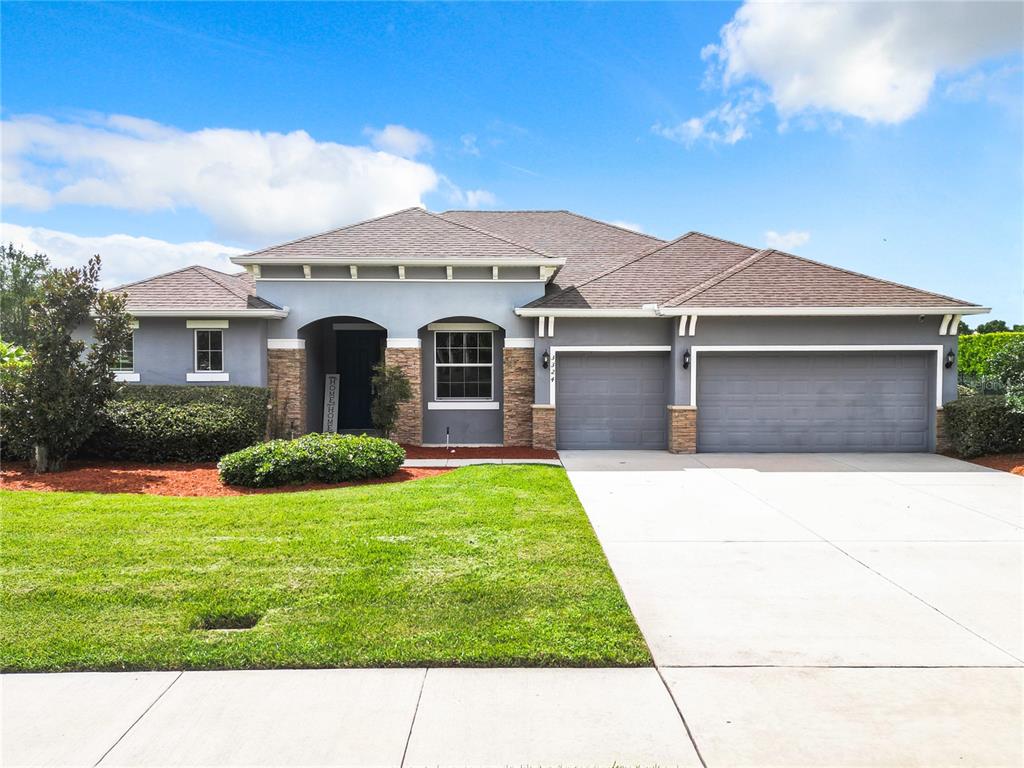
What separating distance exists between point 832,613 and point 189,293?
14388mm

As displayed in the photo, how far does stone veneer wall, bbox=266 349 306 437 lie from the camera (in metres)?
14.5

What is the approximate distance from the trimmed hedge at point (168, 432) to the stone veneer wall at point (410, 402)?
10.8 feet

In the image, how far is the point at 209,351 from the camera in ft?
47.1

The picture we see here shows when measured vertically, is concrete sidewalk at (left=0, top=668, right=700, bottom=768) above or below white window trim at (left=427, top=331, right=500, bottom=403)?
below

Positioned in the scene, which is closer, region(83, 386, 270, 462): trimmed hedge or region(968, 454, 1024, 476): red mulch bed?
region(968, 454, 1024, 476): red mulch bed

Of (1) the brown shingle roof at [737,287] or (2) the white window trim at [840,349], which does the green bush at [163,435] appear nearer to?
(1) the brown shingle roof at [737,287]

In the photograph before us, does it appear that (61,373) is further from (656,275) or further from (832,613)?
(656,275)

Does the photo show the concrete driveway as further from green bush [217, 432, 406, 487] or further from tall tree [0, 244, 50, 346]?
tall tree [0, 244, 50, 346]

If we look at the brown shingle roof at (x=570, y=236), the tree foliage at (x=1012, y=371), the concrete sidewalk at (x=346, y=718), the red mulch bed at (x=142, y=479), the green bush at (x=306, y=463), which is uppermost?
the brown shingle roof at (x=570, y=236)

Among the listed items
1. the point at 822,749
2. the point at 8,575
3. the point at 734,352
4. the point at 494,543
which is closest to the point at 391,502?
the point at 494,543

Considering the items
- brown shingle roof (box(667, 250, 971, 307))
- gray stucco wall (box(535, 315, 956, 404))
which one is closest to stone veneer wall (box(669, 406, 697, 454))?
gray stucco wall (box(535, 315, 956, 404))

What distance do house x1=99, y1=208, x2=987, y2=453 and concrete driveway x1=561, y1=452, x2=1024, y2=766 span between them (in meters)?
4.06

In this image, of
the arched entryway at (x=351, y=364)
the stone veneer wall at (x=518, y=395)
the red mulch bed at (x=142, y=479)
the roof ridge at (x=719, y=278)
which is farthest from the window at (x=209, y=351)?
the roof ridge at (x=719, y=278)

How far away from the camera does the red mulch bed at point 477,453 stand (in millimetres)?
13281
